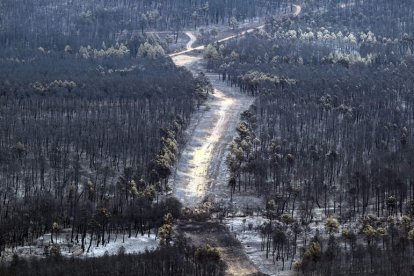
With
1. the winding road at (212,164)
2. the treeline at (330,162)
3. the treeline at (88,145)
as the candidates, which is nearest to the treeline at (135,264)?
the winding road at (212,164)

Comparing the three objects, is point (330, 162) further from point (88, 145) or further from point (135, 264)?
point (135, 264)

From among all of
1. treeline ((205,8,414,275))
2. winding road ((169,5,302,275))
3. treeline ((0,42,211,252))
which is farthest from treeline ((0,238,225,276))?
treeline ((205,8,414,275))

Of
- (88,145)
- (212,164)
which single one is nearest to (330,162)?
(212,164)

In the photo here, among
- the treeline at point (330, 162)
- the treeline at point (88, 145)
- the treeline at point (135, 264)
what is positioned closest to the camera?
the treeline at point (135, 264)

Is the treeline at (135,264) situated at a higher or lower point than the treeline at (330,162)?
lower

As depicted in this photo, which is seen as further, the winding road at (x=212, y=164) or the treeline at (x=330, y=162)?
the winding road at (x=212, y=164)

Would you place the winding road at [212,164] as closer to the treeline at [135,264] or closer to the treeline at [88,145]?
the treeline at [88,145]

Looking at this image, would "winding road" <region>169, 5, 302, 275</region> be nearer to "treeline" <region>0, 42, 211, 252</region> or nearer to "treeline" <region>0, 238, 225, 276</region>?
"treeline" <region>0, 42, 211, 252</region>

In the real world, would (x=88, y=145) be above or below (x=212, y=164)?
above

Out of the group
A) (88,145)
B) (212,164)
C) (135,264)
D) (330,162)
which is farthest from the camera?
(212,164)
